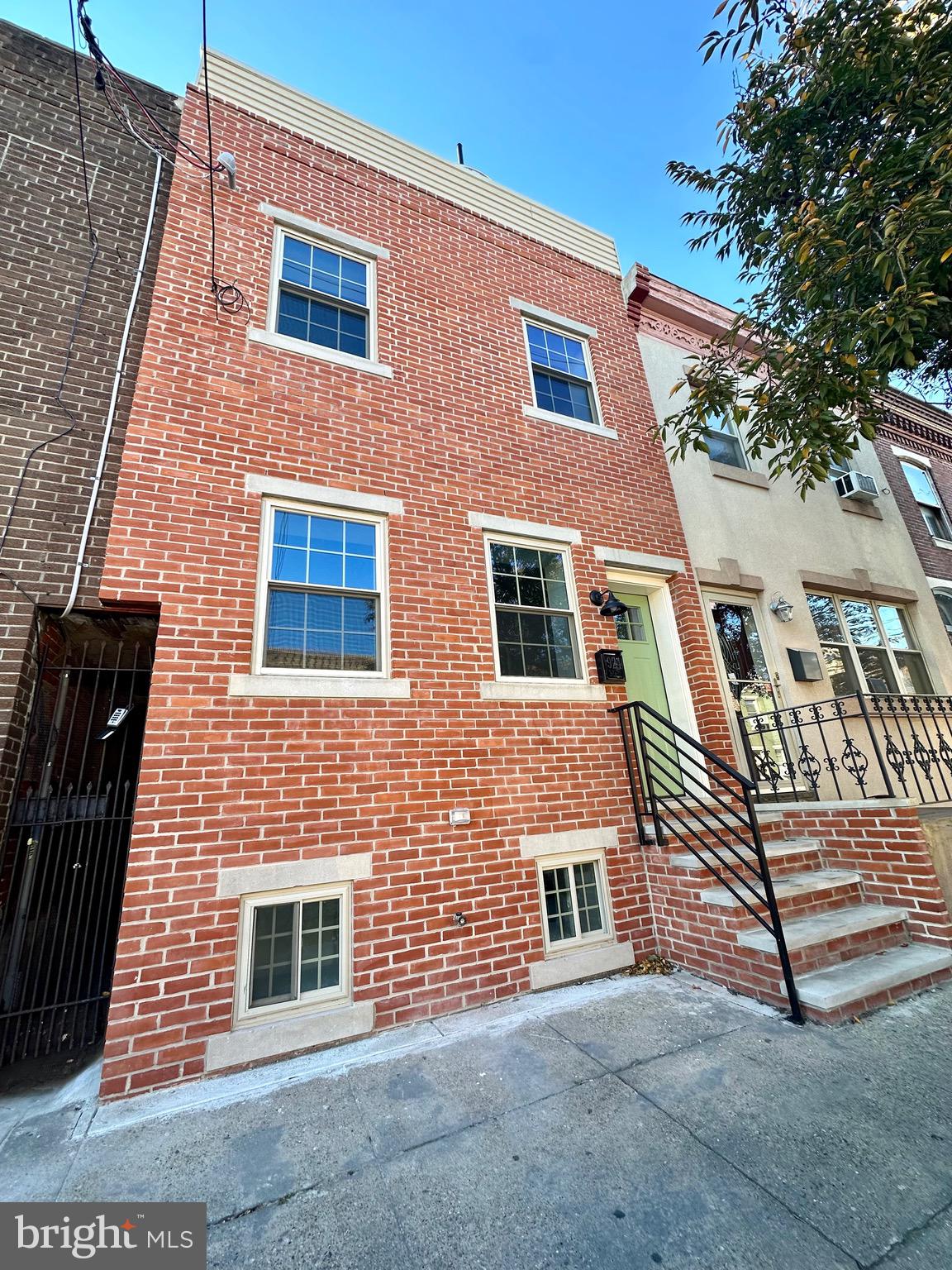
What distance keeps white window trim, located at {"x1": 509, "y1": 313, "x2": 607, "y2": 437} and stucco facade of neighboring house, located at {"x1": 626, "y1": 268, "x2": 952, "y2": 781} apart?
3.67 ft

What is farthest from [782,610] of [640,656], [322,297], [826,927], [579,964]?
[322,297]

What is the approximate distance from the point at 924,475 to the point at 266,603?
12878mm

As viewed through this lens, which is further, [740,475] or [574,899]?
[740,475]

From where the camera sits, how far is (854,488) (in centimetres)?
877

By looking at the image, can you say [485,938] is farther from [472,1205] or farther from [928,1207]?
[928,1207]

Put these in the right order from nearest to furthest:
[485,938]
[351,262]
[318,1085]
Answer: [318,1085]
[485,938]
[351,262]

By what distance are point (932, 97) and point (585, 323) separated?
3648 millimetres

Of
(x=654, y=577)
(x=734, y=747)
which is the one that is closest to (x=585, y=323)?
(x=654, y=577)

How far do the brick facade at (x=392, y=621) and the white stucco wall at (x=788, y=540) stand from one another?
0.82 m

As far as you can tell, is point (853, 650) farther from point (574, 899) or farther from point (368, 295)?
point (368, 295)

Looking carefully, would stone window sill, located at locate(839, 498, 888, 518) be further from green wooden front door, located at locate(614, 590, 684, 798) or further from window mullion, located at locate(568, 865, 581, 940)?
window mullion, located at locate(568, 865, 581, 940)

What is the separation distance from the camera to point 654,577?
6.31 m

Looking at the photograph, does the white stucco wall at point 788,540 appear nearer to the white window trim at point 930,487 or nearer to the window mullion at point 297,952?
the white window trim at point 930,487

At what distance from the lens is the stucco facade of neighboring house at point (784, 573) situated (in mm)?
6695
